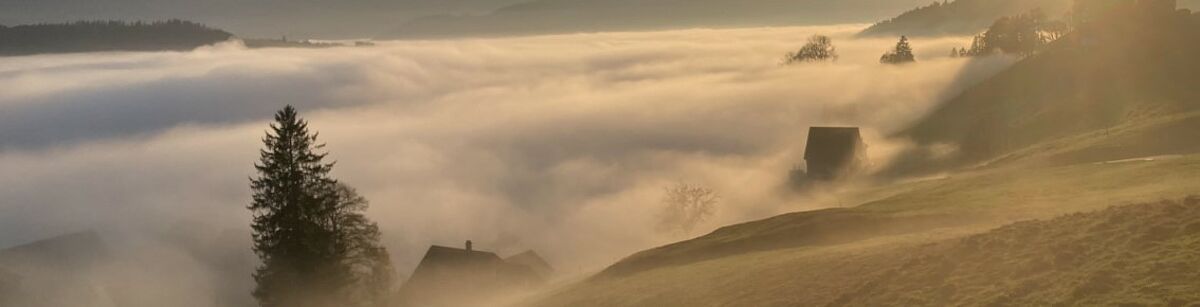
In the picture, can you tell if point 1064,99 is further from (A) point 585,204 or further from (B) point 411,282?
(B) point 411,282

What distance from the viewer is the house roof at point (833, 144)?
102188mm

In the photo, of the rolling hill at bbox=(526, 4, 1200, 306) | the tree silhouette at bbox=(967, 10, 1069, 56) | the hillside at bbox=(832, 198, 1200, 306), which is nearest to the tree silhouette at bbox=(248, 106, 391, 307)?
the rolling hill at bbox=(526, 4, 1200, 306)

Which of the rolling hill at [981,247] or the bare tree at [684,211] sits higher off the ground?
the bare tree at [684,211]

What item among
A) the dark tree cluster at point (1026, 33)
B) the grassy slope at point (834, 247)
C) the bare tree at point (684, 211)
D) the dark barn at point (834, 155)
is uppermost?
the dark tree cluster at point (1026, 33)

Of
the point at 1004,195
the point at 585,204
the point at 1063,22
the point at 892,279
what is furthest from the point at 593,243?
the point at 1063,22

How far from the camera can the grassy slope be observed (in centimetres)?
3164

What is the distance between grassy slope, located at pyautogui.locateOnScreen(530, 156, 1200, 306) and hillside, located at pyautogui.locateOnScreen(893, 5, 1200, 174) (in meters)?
34.3

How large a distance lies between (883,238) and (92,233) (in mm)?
95687

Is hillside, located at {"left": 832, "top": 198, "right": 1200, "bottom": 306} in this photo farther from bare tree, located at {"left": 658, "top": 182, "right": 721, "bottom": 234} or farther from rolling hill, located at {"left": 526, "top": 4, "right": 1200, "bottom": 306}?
bare tree, located at {"left": 658, "top": 182, "right": 721, "bottom": 234}

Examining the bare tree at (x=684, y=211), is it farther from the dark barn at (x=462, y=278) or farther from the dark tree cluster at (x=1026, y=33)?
the dark tree cluster at (x=1026, y=33)

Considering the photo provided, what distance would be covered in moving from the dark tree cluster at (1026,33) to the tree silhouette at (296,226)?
159m

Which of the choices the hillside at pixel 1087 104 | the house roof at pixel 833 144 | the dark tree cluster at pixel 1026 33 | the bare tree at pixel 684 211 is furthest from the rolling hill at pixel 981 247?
the dark tree cluster at pixel 1026 33

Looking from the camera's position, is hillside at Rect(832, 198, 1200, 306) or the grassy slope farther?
the grassy slope

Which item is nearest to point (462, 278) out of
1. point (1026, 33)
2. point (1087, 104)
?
point (1087, 104)
